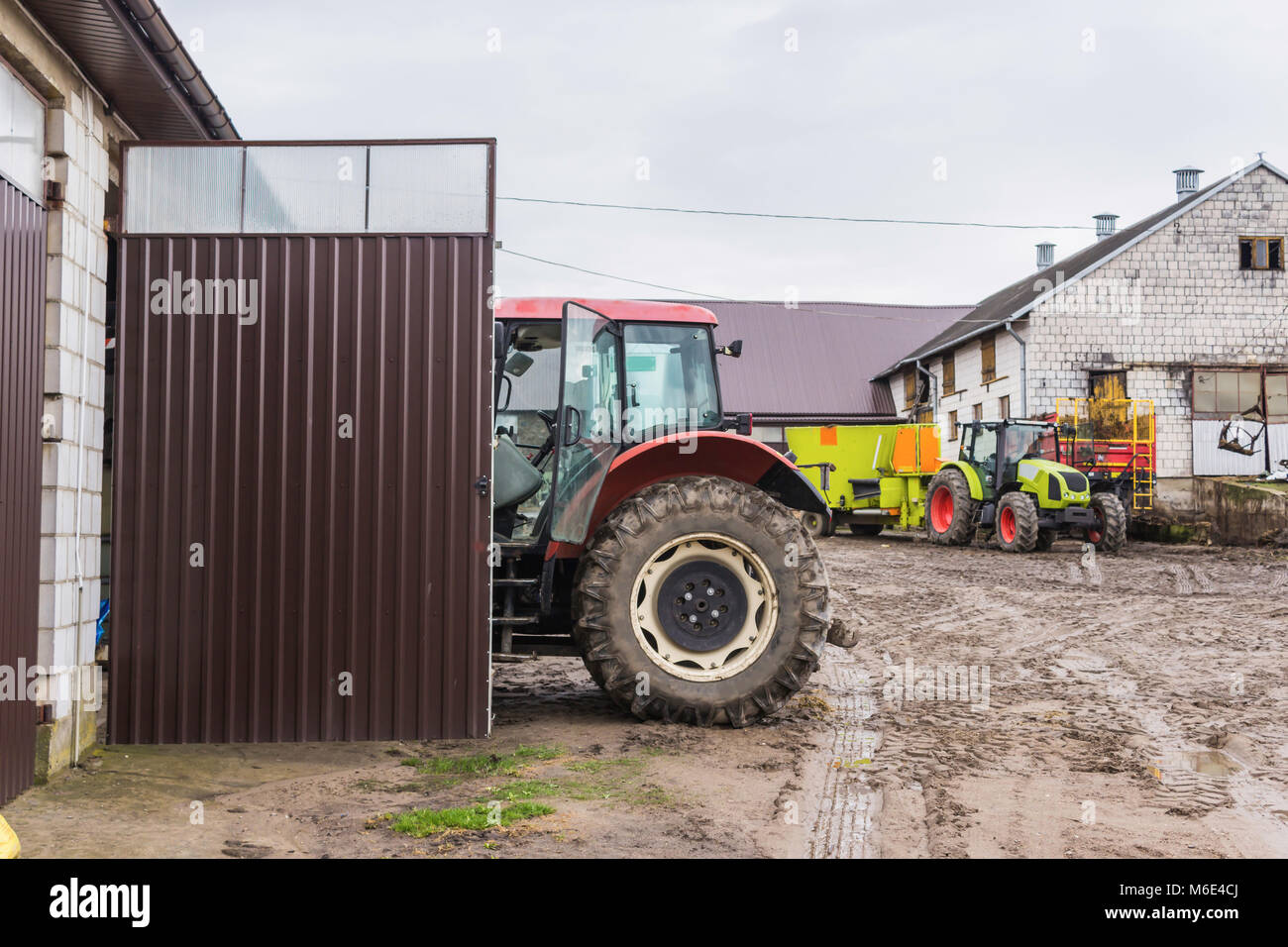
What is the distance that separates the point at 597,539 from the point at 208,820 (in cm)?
238

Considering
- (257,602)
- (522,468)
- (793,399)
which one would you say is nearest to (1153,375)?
(793,399)

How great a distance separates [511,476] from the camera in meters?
6.14

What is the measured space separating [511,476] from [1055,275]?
24483 mm

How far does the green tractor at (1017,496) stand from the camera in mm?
17219

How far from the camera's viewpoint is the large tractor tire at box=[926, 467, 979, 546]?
728 inches

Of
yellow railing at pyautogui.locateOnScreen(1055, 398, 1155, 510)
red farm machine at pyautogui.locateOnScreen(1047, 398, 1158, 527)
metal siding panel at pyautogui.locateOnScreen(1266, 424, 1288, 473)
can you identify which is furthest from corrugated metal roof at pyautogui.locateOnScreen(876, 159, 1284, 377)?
metal siding panel at pyautogui.locateOnScreen(1266, 424, 1288, 473)

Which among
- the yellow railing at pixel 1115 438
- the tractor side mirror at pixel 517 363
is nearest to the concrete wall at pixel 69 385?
the tractor side mirror at pixel 517 363

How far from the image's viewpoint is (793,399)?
33.2 metres

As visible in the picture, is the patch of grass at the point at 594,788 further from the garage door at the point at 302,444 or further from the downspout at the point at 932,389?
the downspout at the point at 932,389

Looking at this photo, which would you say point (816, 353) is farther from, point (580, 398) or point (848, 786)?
point (848, 786)

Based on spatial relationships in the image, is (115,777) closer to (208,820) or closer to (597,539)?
(208,820)

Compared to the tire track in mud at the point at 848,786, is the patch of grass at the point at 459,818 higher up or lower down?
higher up

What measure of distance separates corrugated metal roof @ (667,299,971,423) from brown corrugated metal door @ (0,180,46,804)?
27.1 metres

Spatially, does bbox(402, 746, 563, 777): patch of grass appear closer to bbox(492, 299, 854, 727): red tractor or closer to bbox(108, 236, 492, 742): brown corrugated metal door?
bbox(108, 236, 492, 742): brown corrugated metal door
